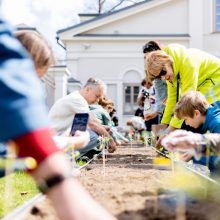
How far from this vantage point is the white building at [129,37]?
20.4 meters

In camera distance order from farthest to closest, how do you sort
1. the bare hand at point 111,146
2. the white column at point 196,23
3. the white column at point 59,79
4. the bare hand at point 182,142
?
the white column at point 196,23
the white column at point 59,79
the bare hand at point 111,146
the bare hand at point 182,142

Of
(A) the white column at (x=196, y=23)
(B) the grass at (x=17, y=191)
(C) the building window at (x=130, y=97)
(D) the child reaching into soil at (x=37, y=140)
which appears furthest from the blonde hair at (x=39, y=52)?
(A) the white column at (x=196, y=23)

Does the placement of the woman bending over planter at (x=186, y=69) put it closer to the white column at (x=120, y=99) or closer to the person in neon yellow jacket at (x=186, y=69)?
the person in neon yellow jacket at (x=186, y=69)

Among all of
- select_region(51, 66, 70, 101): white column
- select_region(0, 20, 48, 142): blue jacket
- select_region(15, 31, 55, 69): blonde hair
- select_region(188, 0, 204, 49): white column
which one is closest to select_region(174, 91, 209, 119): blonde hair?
select_region(15, 31, 55, 69): blonde hair

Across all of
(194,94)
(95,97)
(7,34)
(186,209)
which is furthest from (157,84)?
(7,34)

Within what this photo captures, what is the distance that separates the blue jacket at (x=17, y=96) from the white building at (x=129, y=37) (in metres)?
19.2

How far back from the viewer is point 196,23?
68.2 ft

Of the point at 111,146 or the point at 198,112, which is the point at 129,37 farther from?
the point at 198,112

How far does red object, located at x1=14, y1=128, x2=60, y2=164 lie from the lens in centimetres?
100

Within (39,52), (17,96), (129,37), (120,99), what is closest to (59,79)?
(120,99)

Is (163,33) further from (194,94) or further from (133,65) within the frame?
(194,94)

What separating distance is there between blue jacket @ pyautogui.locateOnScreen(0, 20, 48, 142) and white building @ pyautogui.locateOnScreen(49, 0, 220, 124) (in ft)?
62.9

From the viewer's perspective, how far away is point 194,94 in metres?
3.73

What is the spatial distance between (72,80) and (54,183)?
1827cm
